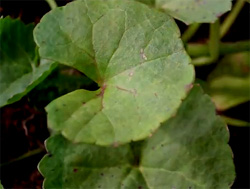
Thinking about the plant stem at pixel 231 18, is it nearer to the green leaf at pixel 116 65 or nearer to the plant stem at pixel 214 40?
the plant stem at pixel 214 40

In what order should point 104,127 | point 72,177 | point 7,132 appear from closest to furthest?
point 104,127 < point 72,177 < point 7,132

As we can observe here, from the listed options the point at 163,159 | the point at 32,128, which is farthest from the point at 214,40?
the point at 32,128

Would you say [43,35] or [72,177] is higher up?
[43,35]

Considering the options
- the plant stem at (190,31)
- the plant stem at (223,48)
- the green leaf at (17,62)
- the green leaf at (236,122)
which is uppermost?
the green leaf at (17,62)

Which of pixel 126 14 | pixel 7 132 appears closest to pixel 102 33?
pixel 126 14

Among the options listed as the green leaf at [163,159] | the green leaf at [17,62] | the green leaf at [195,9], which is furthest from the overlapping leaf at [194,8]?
the green leaf at [17,62]

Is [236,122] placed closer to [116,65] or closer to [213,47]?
[213,47]

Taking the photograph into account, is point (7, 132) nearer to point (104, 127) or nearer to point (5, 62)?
point (5, 62)
